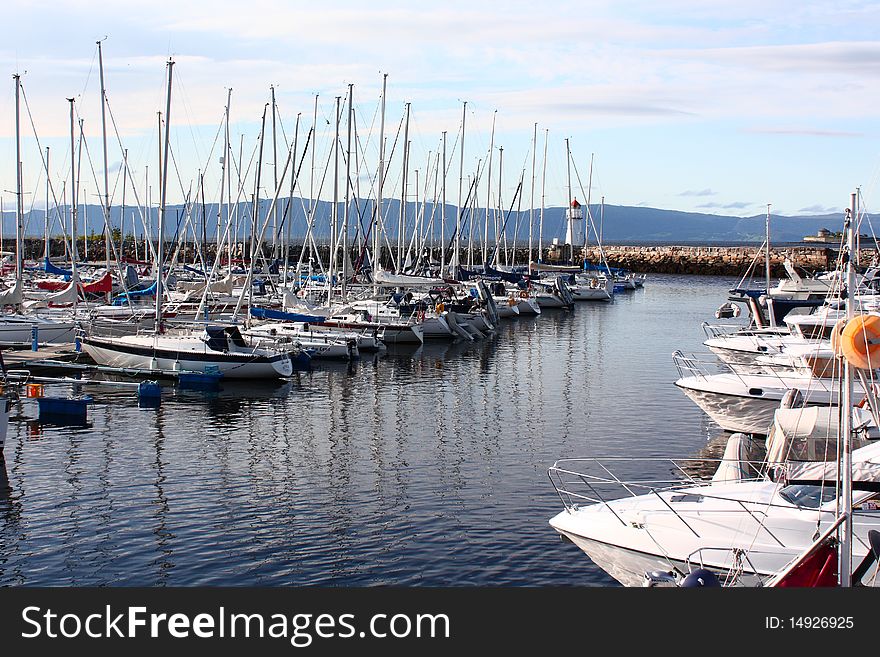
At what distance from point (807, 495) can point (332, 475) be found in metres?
11.6

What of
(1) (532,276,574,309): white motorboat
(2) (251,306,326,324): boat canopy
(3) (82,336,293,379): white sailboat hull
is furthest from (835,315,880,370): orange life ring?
(1) (532,276,574,309): white motorboat

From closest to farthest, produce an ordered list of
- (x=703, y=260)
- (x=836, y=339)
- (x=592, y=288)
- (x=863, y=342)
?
(x=863, y=342) < (x=836, y=339) < (x=592, y=288) < (x=703, y=260)

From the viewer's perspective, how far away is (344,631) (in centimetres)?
1147

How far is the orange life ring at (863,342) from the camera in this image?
1282 cm

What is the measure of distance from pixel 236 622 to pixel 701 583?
224 inches

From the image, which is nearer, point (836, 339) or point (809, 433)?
point (836, 339)

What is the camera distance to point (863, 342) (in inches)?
505

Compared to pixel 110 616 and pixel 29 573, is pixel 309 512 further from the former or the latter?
pixel 110 616

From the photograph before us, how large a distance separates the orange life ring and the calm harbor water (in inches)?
247

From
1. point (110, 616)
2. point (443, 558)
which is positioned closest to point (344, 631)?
point (110, 616)

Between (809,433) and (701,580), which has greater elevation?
(809,433)

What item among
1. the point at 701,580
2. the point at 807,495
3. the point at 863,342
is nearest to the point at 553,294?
the point at 807,495

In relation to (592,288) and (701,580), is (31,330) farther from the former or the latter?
(592,288)

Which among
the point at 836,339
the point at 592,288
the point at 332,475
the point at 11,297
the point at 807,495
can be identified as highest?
the point at 836,339
